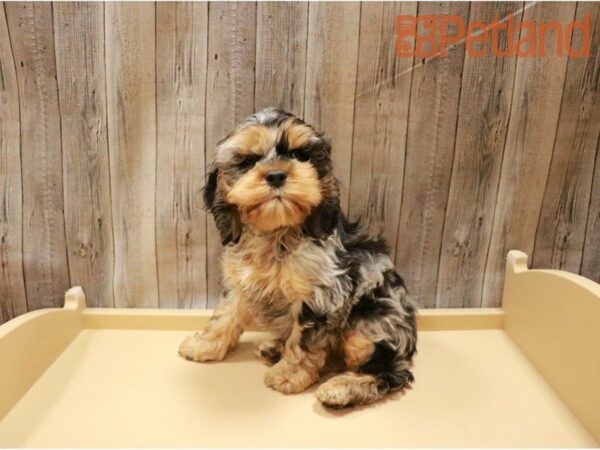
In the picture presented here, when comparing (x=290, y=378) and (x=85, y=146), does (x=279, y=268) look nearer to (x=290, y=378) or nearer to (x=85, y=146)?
(x=290, y=378)

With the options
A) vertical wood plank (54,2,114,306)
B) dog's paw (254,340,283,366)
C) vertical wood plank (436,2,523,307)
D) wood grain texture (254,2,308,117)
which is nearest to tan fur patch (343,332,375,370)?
dog's paw (254,340,283,366)

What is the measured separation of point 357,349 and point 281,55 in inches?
40.2

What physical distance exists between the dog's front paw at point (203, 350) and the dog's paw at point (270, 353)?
13 centimetres

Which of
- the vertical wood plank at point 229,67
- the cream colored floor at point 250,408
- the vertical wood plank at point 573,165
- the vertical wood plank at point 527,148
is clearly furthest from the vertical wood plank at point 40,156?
the vertical wood plank at point 573,165

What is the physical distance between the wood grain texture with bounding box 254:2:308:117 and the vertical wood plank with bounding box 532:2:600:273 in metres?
0.96

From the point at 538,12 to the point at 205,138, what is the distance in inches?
48.7

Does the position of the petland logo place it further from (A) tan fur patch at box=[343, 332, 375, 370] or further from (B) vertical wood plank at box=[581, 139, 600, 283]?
(A) tan fur patch at box=[343, 332, 375, 370]

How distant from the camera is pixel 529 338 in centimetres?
186

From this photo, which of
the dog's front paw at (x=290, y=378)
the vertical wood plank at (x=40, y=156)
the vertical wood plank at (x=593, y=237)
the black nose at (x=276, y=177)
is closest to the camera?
the black nose at (x=276, y=177)

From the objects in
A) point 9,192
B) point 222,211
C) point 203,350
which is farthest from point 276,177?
point 9,192

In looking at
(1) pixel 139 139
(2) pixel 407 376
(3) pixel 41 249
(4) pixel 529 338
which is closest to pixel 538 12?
(4) pixel 529 338

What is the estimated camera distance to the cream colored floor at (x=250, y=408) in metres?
1.43

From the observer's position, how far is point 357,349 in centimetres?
163

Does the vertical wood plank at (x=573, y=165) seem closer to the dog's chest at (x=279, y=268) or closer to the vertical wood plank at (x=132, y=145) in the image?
the dog's chest at (x=279, y=268)
